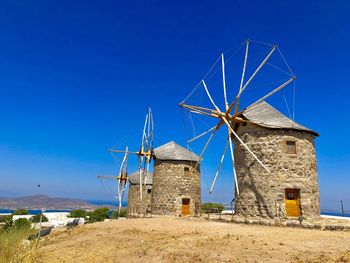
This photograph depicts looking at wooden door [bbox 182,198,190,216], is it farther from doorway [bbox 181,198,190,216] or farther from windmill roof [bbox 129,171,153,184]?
windmill roof [bbox 129,171,153,184]

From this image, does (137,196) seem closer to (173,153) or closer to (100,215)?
(173,153)

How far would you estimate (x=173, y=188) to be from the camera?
85.1 feet

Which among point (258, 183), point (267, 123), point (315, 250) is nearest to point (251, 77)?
point (267, 123)

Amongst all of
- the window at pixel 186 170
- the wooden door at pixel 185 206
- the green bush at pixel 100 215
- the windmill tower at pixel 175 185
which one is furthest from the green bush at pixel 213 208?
the green bush at pixel 100 215

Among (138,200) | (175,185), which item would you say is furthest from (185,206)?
(138,200)

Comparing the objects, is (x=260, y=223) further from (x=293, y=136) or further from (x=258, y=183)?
(x=293, y=136)

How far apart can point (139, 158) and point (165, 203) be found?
675 cm

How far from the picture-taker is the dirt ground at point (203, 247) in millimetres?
8141

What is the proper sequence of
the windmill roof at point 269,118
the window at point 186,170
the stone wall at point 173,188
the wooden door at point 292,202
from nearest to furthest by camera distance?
1. the wooden door at point 292,202
2. the windmill roof at point 269,118
3. the stone wall at point 173,188
4. the window at point 186,170

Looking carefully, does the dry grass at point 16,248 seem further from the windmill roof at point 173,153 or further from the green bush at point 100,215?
the green bush at point 100,215

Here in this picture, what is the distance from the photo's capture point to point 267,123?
17922 mm

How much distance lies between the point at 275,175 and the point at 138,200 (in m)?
21.3

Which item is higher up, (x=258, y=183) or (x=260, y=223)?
(x=258, y=183)

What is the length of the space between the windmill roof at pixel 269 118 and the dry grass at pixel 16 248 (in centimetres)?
1415
